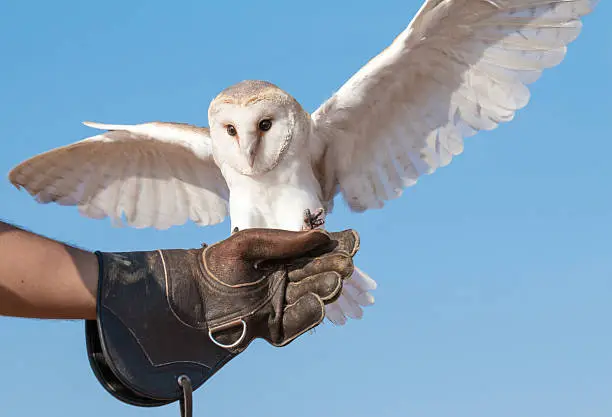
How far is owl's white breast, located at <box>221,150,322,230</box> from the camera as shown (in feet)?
19.2

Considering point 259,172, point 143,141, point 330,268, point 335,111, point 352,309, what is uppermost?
point 143,141

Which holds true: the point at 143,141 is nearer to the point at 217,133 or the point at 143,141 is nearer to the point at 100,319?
the point at 217,133

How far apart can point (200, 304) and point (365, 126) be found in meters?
3.91

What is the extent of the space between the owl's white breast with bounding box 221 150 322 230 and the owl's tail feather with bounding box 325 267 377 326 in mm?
668

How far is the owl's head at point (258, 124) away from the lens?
573 centimetres

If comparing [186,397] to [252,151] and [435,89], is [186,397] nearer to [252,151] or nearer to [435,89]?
[252,151]

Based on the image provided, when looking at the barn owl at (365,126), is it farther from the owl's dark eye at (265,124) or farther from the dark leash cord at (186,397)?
the dark leash cord at (186,397)

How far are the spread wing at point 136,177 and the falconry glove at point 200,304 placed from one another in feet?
13.1

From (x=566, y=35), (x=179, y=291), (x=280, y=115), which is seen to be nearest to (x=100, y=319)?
(x=179, y=291)

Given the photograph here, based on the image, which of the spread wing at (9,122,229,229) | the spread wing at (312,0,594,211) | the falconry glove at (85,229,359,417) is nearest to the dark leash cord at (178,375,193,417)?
the falconry glove at (85,229,359,417)

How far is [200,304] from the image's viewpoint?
2.57m

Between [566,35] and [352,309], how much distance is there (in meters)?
2.25

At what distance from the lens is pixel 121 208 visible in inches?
284

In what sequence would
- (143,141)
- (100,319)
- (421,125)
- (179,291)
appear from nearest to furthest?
(100,319), (179,291), (421,125), (143,141)
